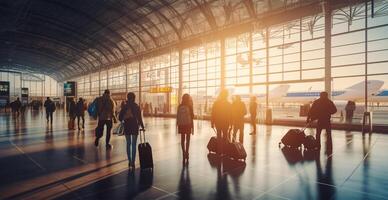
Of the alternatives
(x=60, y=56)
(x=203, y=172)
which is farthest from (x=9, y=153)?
(x=60, y=56)

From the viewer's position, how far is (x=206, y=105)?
21.7 meters

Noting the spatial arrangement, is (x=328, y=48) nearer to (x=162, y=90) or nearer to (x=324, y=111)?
(x=324, y=111)

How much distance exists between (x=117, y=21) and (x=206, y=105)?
43.1 feet

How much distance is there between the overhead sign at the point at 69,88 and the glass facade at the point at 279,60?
8976 mm

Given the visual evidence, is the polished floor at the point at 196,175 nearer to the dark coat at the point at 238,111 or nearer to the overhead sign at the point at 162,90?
the dark coat at the point at 238,111

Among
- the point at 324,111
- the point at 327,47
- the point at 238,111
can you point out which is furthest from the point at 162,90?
the point at 324,111

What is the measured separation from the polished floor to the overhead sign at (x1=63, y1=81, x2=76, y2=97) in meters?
13.1

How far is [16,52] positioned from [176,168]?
167 ft

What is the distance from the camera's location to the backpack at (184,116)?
6.25 m

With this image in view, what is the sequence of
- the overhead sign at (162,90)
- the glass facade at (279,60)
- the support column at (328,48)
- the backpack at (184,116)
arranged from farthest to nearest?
the overhead sign at (162,90) < the support column at (328,48) < the glass facade at (279,60) < the backpack at (184,116)

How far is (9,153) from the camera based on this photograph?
24.6 feet

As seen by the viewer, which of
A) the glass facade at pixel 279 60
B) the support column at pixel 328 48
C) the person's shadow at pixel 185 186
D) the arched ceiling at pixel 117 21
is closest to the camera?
the person's shadow at pixel 185 186

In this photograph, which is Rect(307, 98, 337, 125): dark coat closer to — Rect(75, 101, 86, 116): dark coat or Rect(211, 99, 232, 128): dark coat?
Rect(211, 99, 232, 128): dark coat

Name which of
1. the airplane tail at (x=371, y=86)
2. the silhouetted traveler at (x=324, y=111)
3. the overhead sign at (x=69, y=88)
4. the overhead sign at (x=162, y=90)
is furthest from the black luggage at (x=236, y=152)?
the airplane tail at (x=371, y=86)
